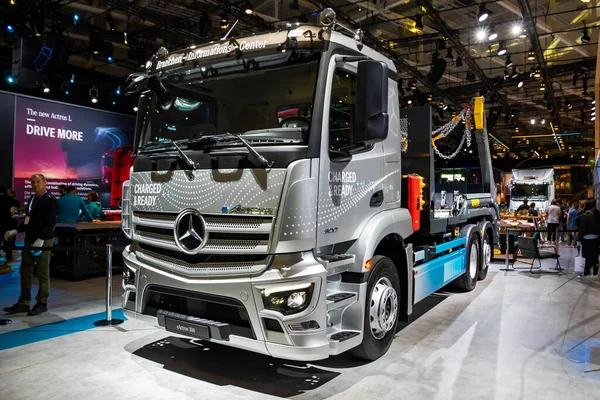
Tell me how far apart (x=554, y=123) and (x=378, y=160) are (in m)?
25.4

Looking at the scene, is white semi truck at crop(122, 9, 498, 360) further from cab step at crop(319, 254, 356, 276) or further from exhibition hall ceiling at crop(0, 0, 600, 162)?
exhibition hall ceiling at crop(0, 0, 600, 162)

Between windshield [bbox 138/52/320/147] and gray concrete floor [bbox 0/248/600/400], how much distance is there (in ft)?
6.49

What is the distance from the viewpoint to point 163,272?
11.7 feet

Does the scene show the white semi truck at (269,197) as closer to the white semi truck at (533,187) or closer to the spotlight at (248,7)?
the spotlight at (248,7)

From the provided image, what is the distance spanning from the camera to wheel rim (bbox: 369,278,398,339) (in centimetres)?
388

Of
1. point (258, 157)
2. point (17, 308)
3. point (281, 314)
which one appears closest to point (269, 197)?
point (258, 157)

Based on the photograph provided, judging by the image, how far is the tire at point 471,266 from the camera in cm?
704

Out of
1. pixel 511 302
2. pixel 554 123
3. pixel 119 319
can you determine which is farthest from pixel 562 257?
pixel 554 123

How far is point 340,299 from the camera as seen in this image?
133 inches

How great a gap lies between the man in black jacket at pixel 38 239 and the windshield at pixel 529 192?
1928 cm

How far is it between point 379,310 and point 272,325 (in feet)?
4.01

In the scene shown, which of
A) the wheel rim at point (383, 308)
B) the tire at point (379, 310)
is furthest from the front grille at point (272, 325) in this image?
the wheel rim at point (383, 308)

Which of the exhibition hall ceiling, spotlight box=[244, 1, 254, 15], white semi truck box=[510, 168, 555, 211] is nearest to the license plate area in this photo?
the exhibition hall ceiling

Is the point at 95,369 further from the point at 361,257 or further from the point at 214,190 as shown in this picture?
the point at 361,257
